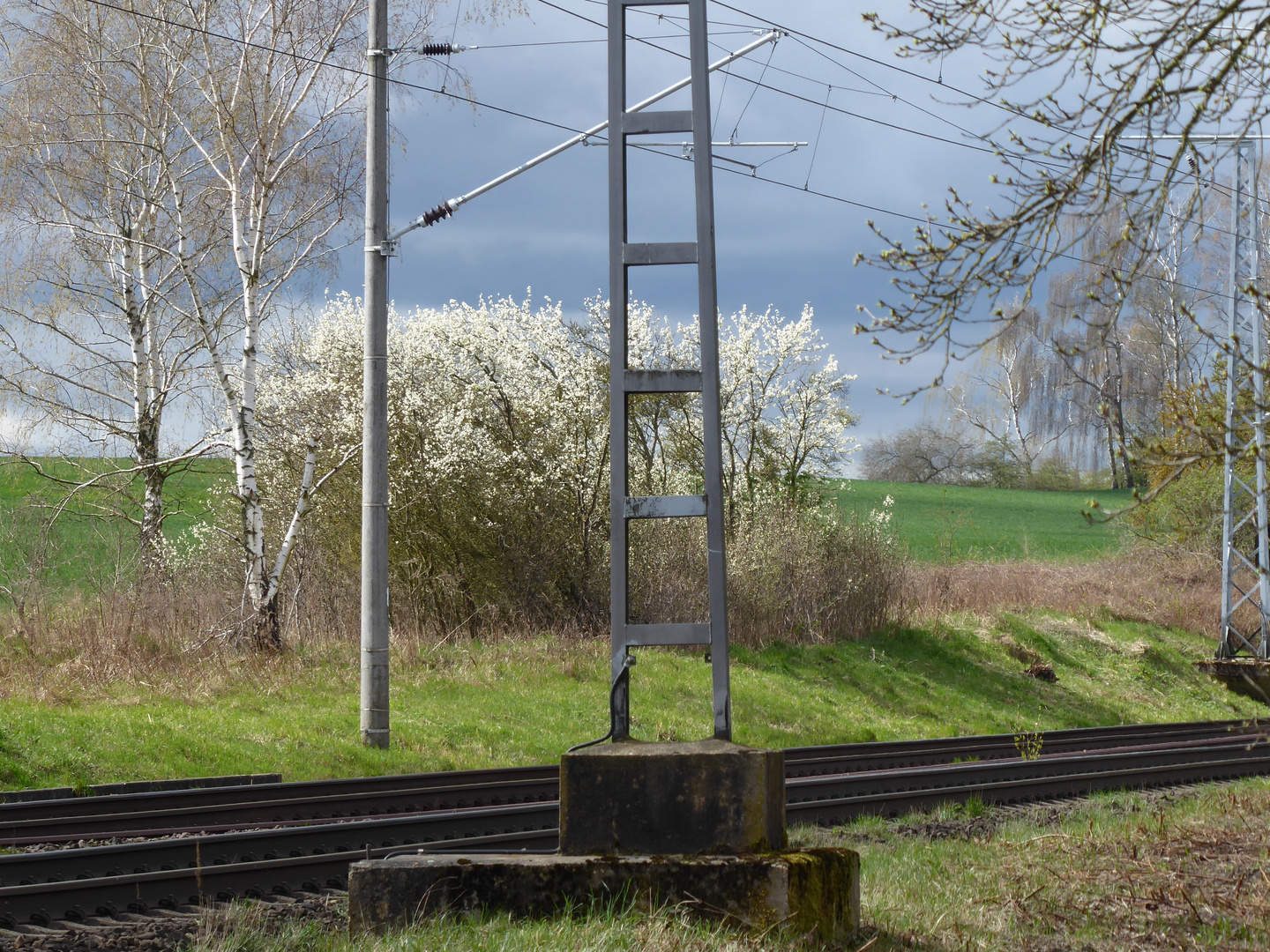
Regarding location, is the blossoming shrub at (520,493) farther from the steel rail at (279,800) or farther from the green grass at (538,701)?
the steel rail at (279,800)

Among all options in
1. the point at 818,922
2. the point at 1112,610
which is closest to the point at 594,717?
the point at 818,922

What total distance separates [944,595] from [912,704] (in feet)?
23.3

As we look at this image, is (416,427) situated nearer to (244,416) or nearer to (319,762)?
(244,416)

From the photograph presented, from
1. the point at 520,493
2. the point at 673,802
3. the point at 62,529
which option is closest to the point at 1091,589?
the point at 520,493

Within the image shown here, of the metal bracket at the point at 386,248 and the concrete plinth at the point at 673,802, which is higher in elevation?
the metal bracket at the point at 386,248

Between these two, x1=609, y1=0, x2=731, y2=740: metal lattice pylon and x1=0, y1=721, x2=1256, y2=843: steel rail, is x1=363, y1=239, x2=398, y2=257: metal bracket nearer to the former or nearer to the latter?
x1=0, y1=721, x2=1256, y2=843: steel rail

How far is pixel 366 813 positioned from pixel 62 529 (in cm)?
1277

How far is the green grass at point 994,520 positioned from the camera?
41406 mm

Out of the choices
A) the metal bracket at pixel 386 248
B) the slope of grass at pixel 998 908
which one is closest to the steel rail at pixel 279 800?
the slope of grass at pixel 998 908

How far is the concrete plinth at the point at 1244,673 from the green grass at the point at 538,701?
1.05 ft

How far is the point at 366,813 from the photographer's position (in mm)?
8523

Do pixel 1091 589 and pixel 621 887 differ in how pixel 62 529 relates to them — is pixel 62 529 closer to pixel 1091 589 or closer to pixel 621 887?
pixel 621 887

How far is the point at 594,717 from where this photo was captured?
557 inches

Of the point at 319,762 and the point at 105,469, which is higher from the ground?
the point at 105,469
